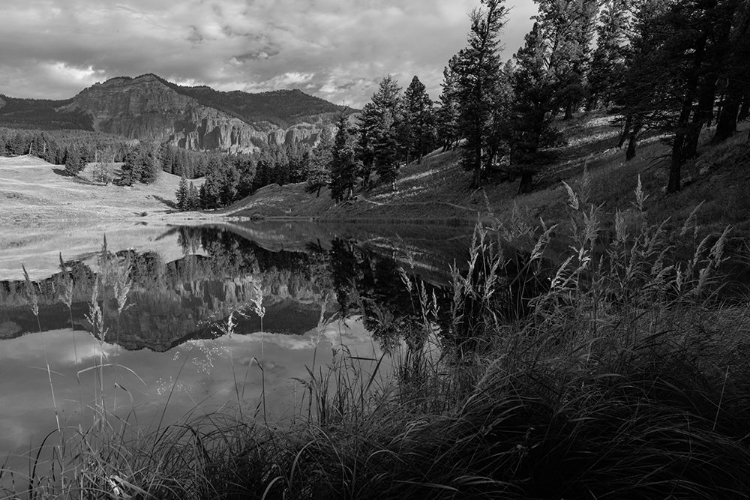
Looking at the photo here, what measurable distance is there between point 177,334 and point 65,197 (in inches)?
4299

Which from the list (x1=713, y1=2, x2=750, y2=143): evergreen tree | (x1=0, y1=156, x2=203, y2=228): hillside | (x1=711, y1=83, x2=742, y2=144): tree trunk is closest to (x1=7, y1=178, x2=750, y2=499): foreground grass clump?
(x1=713, y1=2, x2=750, y2=143): evergreen tree

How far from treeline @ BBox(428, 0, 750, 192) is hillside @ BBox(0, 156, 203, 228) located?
200 ft

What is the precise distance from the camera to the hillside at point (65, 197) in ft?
226

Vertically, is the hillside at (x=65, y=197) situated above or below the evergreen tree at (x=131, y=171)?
below

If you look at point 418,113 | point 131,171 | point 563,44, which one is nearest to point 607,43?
point 563,44

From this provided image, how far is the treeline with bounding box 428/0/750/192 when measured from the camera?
59.7 ft

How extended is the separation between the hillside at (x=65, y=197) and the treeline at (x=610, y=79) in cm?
6081

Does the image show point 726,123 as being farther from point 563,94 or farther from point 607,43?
point 607,43

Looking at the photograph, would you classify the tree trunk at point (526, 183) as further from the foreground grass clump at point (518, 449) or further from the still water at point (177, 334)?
the foreground grass clump at point (518, 449)

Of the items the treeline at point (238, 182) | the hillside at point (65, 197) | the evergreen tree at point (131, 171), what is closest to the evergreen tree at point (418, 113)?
the treeline at point (238, 182)

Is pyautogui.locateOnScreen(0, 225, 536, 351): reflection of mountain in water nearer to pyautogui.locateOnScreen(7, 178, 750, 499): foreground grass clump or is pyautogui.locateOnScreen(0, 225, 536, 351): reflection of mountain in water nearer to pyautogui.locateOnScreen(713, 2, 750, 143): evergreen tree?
pyautogui.locateOnScreen(7, 178, 750, 499): foreground grass clump

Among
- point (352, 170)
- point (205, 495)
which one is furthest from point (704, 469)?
point (352, 170)

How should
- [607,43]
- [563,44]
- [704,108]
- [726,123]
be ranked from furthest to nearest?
[607,43] < [563,44] < [726,123] < [704,108]

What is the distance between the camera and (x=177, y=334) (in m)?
7.98
